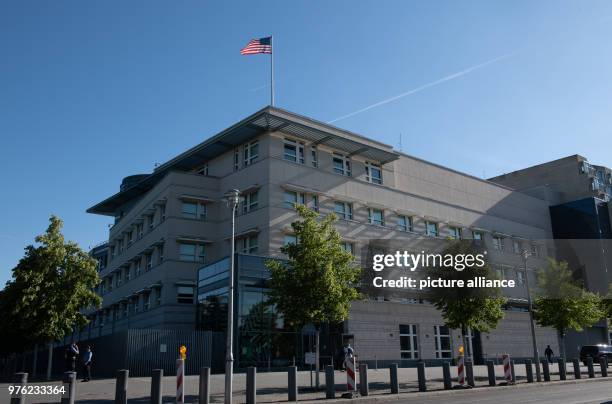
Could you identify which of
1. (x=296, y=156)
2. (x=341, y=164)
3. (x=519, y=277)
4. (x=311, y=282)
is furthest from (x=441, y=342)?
(x=311, y=282)

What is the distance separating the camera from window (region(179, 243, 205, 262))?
43.4m

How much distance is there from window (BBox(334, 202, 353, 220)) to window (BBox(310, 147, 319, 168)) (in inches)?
132

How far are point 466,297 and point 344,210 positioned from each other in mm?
17358

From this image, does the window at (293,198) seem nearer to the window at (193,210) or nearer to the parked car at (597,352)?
the window at (193,210)

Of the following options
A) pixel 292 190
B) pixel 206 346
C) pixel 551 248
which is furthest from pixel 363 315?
pixel 551 248

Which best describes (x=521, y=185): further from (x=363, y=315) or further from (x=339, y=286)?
(x=339, y=286)

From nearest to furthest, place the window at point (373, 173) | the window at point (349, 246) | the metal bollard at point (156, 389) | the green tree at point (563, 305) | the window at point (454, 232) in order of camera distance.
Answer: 1. the metal bollard at point (156, 389)
2. the green tree at point (563, 305)
3. the window at point (349, 246)
4. the window at point (373, 173)
5. the window at point (454, 232)

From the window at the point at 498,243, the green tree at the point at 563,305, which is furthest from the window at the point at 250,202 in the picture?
the window at the point at 498,243

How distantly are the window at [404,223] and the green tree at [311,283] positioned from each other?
2433cm

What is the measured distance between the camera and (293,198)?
135 feet

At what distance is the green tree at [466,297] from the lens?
27.7 metres

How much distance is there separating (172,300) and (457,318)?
72.9 ft

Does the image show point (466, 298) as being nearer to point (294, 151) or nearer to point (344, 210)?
point (344, 210)

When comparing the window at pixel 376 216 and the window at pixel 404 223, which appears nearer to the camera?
the window at pixel 376 216
